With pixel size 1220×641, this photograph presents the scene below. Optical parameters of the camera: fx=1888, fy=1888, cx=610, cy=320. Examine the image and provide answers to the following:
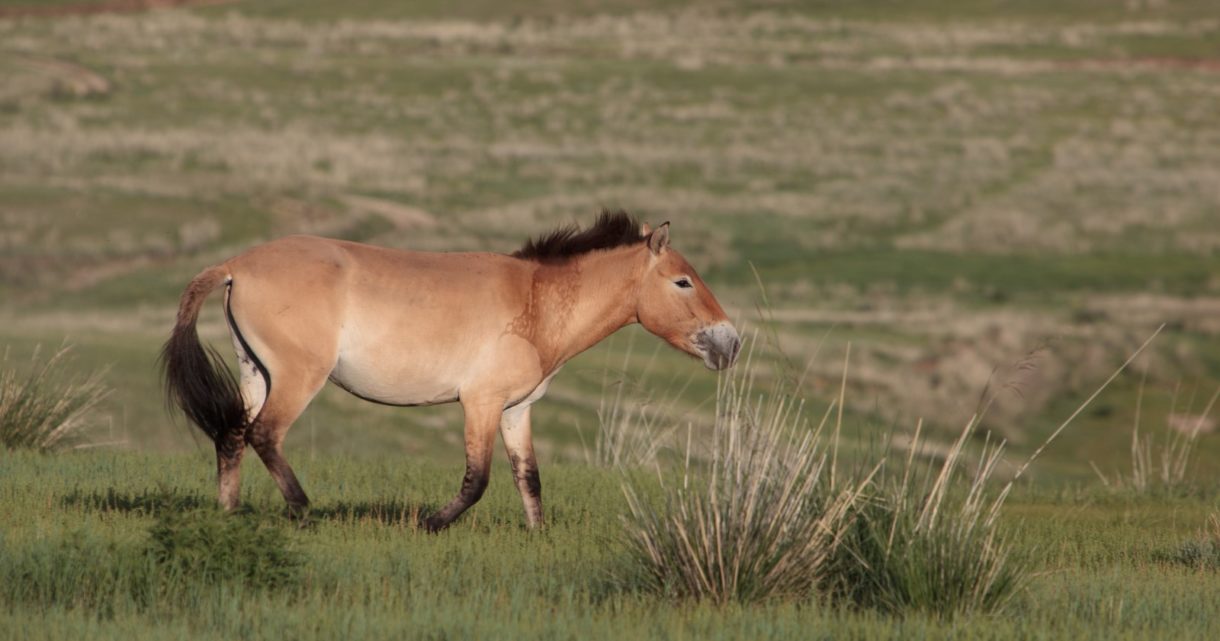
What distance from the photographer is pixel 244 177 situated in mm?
50188

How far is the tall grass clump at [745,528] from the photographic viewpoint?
28.9 feet

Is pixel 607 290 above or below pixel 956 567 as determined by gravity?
above

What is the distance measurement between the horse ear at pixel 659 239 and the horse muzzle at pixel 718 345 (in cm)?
57

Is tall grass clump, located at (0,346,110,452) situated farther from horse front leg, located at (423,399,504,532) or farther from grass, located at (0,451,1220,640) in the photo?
horse front leg, located at (423,399,504,532)

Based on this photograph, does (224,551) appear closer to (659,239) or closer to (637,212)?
(659,239)

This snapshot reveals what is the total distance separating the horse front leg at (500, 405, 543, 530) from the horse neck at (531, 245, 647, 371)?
40 centimetres

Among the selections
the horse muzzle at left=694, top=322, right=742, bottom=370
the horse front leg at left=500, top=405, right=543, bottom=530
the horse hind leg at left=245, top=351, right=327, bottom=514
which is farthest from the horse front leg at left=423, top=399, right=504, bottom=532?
the horse muzzle at left=694, top=322, right=742, bottom=370

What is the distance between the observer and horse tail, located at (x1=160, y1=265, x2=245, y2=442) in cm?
1049

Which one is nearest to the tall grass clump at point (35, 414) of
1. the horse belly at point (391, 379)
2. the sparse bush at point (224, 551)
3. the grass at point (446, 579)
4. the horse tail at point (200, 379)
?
the grass at point (446, 579)

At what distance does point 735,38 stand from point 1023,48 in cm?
1422

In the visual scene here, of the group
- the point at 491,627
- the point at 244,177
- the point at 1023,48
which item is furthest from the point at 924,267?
the point at 1023,48

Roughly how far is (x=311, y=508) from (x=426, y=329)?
123 cm

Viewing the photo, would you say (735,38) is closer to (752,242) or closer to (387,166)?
(387,166)

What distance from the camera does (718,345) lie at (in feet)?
36.0
